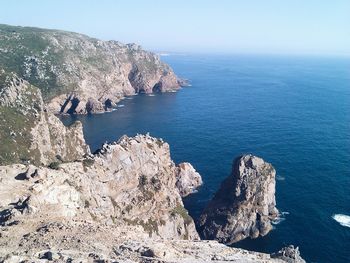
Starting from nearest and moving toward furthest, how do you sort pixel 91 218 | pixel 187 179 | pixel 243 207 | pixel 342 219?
pixel 91 218
pixel 243 207
pixel 342 219
pixel 187 179

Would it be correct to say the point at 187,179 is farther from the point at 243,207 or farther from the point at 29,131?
the point at 29,131

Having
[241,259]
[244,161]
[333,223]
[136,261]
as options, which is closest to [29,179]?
[136,261]

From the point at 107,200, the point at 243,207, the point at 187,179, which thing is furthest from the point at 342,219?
the point at 107,200

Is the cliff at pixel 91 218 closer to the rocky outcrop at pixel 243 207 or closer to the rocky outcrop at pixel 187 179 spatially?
the rocky outcrop at pixel 243 207

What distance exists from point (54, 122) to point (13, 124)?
63.8 ft

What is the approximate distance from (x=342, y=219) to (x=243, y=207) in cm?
2930

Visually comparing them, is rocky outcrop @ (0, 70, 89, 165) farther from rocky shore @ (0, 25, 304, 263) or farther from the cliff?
the cliff

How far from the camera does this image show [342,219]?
113875mm

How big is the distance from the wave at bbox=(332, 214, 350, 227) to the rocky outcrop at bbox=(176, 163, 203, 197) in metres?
45.5

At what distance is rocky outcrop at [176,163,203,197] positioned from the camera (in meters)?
135

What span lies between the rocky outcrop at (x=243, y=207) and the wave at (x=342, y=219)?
55.4 feet

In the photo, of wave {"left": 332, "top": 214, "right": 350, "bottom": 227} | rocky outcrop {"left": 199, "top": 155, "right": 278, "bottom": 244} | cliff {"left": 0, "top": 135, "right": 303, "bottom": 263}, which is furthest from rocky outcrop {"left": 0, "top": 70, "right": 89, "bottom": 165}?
wave {"left": 332, "top": 214, "right": 350, "bottom": 227}

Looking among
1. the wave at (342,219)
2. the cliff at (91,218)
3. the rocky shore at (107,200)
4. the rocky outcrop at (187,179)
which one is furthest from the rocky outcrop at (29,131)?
the wave at (342,219)

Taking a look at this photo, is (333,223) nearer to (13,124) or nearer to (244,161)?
(244,161)
